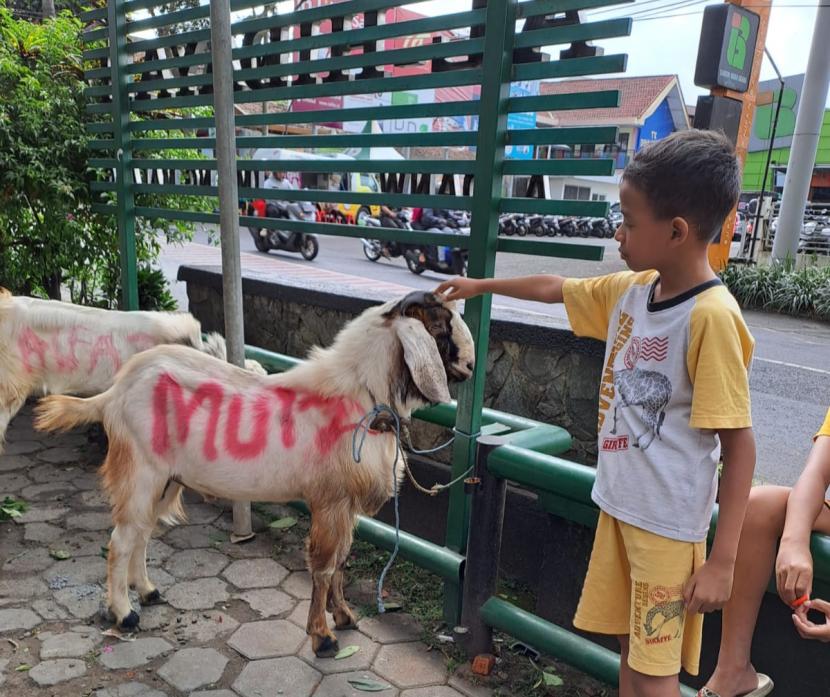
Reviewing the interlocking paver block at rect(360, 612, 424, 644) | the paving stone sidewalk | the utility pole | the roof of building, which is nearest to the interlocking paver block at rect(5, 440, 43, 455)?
the paving stone sidewalk

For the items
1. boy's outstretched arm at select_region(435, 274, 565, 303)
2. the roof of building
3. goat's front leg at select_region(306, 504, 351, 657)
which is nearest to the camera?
boy's outstretched arm at select_region(435, 274, 565, 303)

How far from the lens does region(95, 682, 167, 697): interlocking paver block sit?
2387 millimetres

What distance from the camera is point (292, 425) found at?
2504 mm

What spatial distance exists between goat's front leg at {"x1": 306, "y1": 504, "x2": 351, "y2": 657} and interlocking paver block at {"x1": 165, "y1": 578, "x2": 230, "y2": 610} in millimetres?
621

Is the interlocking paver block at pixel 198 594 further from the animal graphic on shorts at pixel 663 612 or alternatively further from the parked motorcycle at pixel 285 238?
the parked motorcycle at pixel 285 238

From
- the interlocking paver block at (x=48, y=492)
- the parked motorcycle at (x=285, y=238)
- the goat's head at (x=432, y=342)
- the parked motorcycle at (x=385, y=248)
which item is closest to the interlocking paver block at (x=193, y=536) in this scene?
the interlocking paver block at (x=48, y=492)

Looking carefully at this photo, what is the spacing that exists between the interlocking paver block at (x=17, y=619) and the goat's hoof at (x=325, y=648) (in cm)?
116

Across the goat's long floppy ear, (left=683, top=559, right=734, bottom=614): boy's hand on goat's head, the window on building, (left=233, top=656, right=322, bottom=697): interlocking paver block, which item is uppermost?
the goat's long floppy ear

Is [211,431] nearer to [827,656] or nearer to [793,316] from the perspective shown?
[827,656]

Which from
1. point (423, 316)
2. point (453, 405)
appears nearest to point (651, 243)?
point (423, 316)

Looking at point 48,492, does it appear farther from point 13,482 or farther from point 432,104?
point 432,104

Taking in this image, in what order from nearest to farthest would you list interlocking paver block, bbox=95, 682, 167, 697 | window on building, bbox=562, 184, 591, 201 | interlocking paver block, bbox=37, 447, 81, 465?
1. interlocking paver block, bbox=95, 682, 167, 697
2. interlocking paver block, bbox=37, 447, 81, 465
3. window on building, bbox=562, 184, 591, 201

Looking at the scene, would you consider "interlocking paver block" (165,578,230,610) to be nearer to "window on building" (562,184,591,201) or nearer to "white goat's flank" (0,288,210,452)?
"white goat's flank" (0,288,210,452)

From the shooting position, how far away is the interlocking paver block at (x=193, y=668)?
246cm
